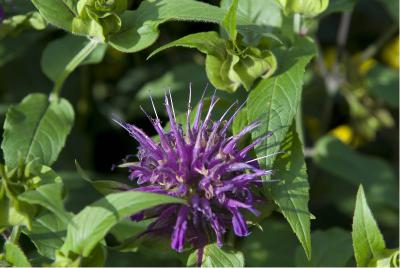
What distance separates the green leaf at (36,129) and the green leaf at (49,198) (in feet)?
0.86

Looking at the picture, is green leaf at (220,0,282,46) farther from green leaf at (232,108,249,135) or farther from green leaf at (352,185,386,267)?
green leaf at (352,185,386,267)

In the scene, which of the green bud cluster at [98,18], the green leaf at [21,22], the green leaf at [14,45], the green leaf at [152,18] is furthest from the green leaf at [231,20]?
the green leaf at [14,45]

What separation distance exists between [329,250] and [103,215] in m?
0.58

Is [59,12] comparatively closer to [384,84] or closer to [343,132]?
[384,84]

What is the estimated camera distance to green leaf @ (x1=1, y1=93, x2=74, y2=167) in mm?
1172

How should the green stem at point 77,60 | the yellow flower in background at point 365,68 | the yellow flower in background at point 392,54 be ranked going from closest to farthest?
1. the green stem at point 77,60
2. the yellow flower in background at point 365,68
3. the yellow flower in background at point 392,54

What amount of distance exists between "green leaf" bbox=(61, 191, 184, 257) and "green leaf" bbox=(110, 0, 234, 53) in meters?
0.32

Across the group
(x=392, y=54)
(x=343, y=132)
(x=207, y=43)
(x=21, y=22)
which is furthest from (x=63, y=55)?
(x=392, y=54)

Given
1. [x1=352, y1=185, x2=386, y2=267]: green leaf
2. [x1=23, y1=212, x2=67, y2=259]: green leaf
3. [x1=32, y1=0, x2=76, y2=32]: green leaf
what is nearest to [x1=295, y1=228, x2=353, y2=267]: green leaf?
[x1=352, y1=185, x2=386, y2=267]: green leaf

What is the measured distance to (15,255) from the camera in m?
0.92

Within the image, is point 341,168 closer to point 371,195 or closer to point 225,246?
point 371,195

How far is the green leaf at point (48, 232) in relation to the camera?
104 cm

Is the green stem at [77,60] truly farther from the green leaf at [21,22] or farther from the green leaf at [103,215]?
the green leaf at [103,215]

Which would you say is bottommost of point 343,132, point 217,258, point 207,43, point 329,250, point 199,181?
point 343,132
